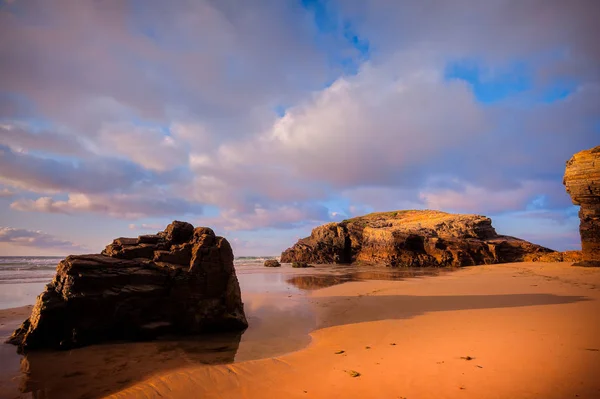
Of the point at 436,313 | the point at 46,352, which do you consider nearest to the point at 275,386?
the point at 46,352

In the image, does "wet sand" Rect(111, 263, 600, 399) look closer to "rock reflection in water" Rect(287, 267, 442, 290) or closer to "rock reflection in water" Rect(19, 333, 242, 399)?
"rock reflection in water" Rect(19, 333, 242, 399)

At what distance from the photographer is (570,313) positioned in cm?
694

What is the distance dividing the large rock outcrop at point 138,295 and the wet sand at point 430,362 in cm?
254

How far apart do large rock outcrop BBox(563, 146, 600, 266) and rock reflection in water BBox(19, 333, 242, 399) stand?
86.4 ft

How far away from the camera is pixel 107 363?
5.42 meters

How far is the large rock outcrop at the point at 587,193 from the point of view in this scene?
20047 millimetres

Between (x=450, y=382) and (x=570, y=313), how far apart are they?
571 centimetres

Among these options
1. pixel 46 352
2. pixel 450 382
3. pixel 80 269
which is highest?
pixel 80 269

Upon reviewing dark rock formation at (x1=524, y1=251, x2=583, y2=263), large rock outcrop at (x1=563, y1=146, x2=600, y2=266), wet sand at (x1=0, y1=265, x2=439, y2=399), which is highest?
large rock outcrop at (x1=563, y1=146, x2=600, y2=266)

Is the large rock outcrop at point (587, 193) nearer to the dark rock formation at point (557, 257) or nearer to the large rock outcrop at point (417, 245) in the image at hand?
the dark rock formation at point (557, 257)

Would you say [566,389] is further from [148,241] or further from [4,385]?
[148,241]

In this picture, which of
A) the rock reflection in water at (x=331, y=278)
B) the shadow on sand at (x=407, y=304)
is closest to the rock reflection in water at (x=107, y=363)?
the shadow on sand at (x=407, y=304)

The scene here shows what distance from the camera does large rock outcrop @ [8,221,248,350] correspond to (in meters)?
6.44

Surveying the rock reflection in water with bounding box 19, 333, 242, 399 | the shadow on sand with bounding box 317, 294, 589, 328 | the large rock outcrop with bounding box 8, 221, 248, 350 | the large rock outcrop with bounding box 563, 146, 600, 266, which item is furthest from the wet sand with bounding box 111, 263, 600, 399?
the large rock outcrop with bounding box 563, 146, 600, 266
